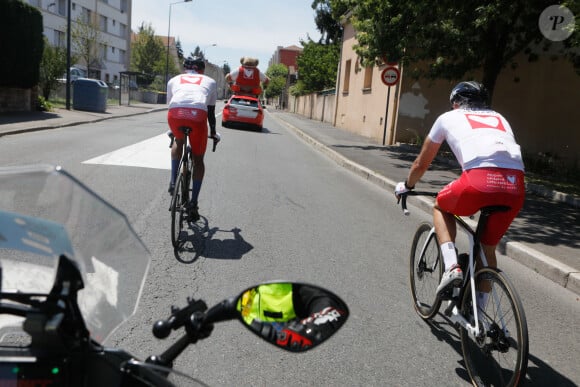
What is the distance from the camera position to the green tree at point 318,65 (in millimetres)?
44844

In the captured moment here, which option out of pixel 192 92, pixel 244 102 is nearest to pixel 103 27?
pixel 244 102

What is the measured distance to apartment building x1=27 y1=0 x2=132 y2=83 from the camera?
49.7m

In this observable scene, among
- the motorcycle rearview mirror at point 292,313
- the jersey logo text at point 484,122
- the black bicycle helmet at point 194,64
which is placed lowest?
the motorcycle rearview mirror at point 292,313

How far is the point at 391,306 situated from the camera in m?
4.20

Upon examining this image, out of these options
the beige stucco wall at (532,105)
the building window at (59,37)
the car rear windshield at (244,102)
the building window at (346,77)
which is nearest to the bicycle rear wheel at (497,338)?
the beige stucco wall at (532,105)

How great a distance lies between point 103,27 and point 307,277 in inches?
2510

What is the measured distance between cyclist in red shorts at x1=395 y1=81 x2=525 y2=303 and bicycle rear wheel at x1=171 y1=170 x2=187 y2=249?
2566mm

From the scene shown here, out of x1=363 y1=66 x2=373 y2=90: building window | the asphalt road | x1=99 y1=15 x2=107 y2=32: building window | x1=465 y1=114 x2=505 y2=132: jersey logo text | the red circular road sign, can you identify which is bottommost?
the asphalt road

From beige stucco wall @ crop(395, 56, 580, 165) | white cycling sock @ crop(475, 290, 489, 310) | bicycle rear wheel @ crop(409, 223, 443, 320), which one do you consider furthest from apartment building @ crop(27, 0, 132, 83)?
white cycling sock @ crop(475, 290, 489, 310)

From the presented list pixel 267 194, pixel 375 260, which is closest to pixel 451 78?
pixel 267 194

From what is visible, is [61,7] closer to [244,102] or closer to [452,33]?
[244,102]

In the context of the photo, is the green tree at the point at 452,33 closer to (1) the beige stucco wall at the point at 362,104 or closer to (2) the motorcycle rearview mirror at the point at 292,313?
(1) the beige stucco wall at the point at 362,104

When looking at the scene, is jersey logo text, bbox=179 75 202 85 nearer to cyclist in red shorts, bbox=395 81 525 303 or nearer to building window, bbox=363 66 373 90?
cyclist in red shorts, bbox=395 81 525 303

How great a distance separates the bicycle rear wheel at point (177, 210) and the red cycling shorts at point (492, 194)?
2.79m
